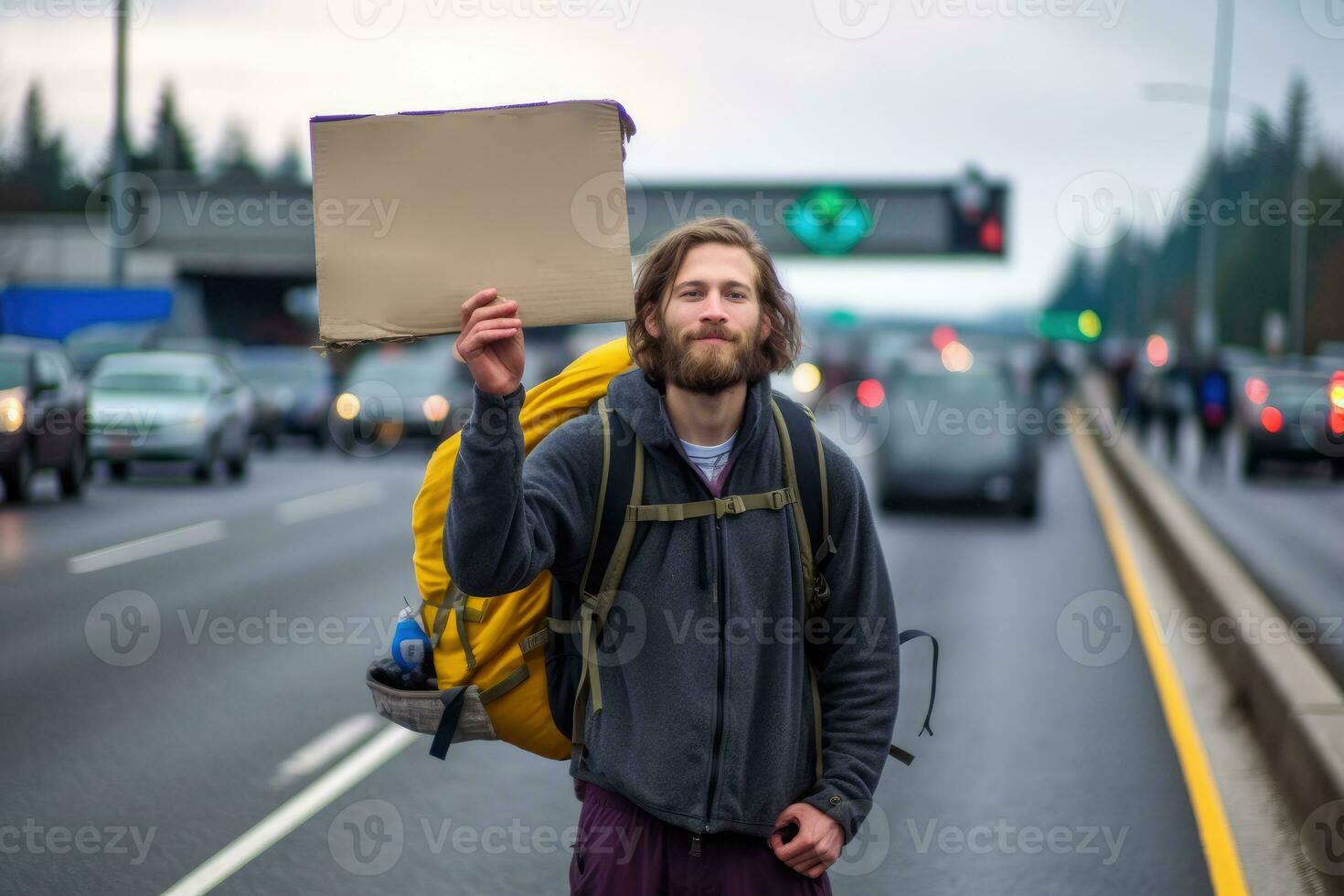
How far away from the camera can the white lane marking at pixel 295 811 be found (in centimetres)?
531

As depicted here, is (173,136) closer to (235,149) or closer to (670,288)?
(235,149)

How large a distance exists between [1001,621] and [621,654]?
8425 millimetres

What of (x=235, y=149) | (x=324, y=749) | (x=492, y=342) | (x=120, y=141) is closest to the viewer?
(x=492, y=342)

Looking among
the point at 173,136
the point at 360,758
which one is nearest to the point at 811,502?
the point at 360,758

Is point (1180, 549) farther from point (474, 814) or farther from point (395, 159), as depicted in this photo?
point (395, 159)

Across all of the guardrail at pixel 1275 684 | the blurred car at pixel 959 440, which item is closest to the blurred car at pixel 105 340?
the blurred car at pixel 959 440

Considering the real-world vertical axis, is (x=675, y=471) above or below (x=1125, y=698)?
above

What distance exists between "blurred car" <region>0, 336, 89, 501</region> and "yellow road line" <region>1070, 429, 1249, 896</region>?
37.9 ft

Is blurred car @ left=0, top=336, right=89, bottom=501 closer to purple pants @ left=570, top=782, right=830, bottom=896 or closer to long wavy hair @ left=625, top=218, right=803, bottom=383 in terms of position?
long wavy hair @ left=625, top=218, right=803, bottom=383

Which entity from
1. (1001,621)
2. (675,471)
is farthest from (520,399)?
(1001,621)

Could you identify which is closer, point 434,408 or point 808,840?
point 808,840

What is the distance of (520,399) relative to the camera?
111 inches

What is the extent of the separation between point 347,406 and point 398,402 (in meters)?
1.32

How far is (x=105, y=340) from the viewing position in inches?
1517
